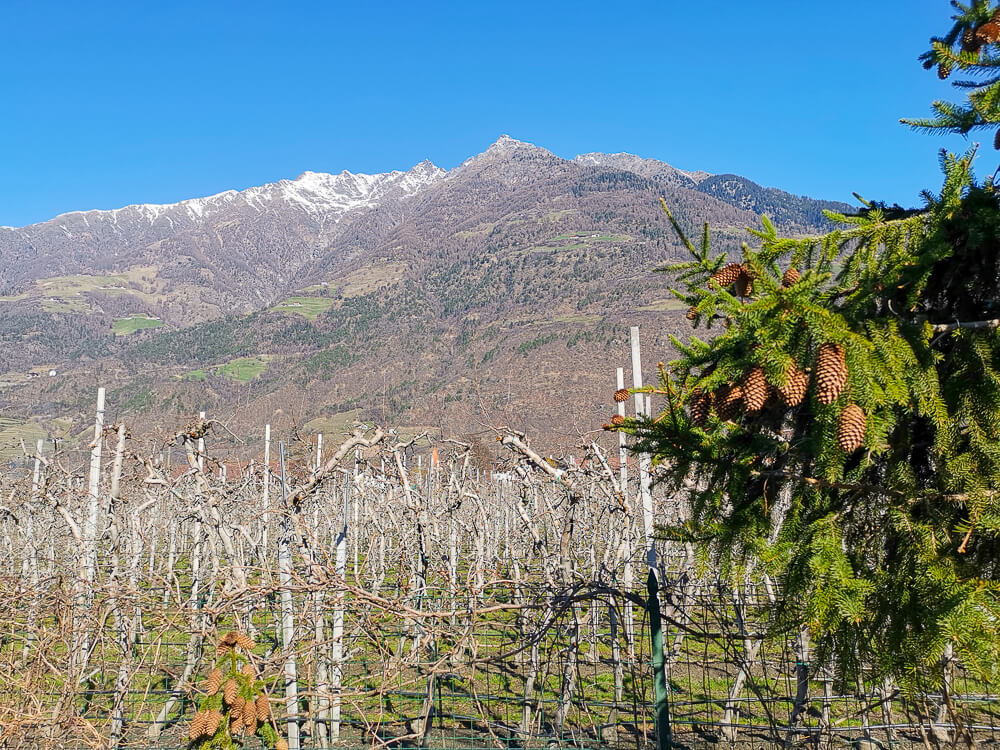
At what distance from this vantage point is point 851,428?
1.66 m

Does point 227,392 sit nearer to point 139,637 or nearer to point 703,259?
point 139,637

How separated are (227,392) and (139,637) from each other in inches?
3302

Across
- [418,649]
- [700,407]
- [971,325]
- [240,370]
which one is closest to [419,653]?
[418,649]

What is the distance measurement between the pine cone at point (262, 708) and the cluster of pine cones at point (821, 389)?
2.11m

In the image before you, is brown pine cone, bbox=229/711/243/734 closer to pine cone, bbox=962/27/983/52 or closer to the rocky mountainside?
pine cone, bbox=962/27/983/52

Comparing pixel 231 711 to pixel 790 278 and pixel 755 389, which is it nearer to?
pixel 755 389

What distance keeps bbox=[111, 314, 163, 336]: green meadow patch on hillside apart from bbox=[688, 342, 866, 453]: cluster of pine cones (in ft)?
538

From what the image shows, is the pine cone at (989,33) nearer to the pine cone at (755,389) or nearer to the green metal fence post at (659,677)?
the pine cone at (755,389)

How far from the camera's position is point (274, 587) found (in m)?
3.12

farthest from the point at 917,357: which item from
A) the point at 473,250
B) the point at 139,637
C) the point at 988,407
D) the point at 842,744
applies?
the point at 473,250

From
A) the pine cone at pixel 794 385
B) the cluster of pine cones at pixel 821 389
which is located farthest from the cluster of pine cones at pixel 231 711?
the pine cone at pixel 794 385

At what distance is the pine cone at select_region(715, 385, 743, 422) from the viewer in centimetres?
184

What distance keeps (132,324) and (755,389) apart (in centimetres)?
17216

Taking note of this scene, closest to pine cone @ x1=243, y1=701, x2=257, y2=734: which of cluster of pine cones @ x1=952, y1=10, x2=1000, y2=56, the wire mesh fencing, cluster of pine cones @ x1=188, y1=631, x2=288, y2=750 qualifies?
cluster of pine cones @ x1=188, y1=631, x2=288, y2=750
